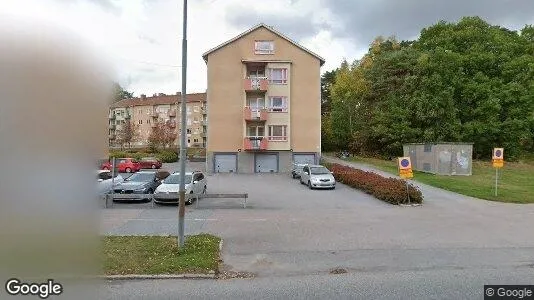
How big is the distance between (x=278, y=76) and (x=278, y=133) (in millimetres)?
4954

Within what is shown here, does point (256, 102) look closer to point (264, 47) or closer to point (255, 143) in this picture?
point (255, 143)

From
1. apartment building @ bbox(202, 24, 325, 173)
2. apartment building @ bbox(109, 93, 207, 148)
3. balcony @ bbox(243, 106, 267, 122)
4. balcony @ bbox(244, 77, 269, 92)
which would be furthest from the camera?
apartment building @ bbox(109, 93, 207, 148)

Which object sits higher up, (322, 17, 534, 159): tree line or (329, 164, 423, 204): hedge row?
(322, 17, 534, 159): tree line

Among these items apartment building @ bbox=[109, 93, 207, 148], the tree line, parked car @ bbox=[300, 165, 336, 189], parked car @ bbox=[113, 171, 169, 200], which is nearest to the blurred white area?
parked car @ bbox=[113, 171, 169, 200]

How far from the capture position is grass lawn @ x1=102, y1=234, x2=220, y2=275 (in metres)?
6.82

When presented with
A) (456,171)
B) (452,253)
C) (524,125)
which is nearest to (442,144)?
(456,171)

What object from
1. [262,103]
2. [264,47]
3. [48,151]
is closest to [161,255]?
[48,151]

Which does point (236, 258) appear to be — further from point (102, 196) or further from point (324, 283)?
point (102, 196)

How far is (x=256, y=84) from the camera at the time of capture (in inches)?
1249

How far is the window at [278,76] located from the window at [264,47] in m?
1.67

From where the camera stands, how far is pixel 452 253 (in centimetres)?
840

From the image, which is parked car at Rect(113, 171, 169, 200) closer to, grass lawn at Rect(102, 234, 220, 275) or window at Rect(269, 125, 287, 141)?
grass lawn at Rect(102, 234, 220, 275)

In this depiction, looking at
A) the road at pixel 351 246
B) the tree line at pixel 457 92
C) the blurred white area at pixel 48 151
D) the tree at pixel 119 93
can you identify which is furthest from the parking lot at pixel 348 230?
the tree line at pixel 457 92

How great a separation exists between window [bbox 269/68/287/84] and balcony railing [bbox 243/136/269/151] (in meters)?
5.12
